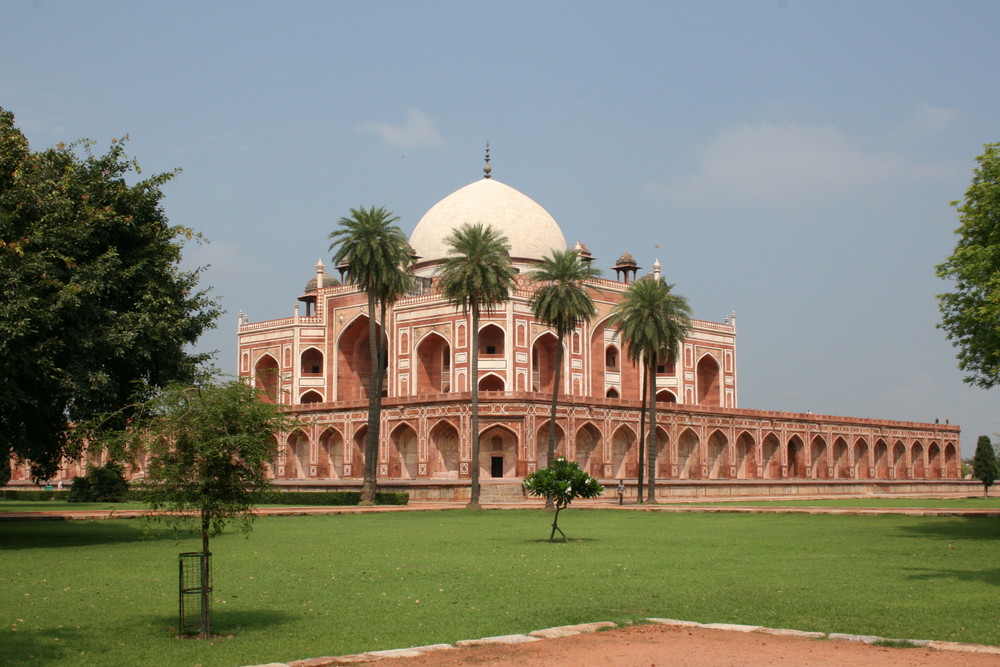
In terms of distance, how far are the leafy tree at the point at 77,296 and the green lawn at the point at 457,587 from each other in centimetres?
276

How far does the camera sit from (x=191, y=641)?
917 cm

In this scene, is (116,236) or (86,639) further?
(116,236)

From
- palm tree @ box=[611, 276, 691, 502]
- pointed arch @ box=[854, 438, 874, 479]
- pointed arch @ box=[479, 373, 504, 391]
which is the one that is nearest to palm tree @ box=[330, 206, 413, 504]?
palm tree @ box=[611, 276, 691, 502]

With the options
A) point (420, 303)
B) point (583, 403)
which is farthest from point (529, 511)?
point (420, 303)

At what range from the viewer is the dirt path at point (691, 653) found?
7941mm

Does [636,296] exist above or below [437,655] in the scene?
above

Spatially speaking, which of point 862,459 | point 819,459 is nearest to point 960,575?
point 819,459

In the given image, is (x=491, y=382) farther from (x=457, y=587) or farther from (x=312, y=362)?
(x=457, y=587)

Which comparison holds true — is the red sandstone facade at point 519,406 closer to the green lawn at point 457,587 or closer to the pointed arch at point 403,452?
the pointed arch at point 403,452

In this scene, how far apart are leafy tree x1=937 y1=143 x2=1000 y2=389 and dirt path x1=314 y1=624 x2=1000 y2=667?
12369mm

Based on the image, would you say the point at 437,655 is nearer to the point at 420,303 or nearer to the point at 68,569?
the point at 68,569

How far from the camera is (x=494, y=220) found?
195 feet

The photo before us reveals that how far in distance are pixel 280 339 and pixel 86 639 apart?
169 feet

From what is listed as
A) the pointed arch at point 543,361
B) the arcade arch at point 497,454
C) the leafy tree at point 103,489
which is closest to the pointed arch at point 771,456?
the pointed arch at point 543,361
